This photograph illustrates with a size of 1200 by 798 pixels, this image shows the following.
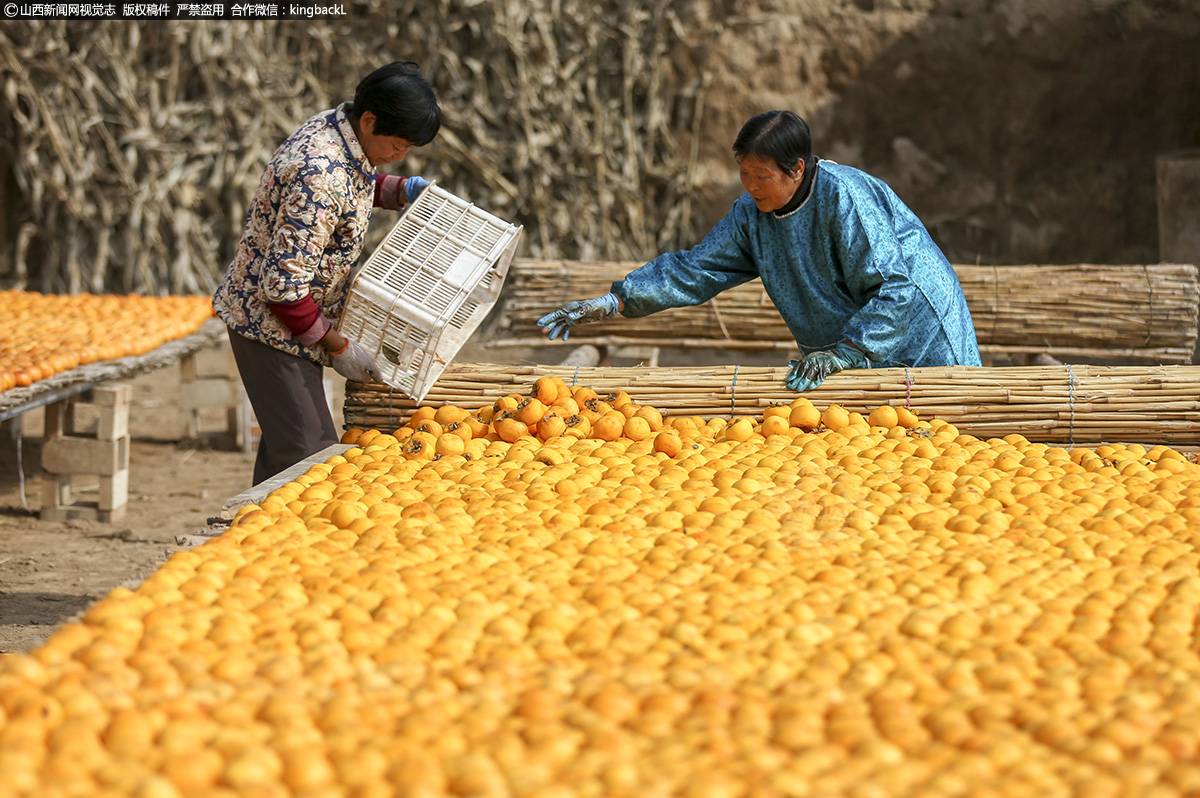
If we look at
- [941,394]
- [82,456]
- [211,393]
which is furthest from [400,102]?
[211,393]

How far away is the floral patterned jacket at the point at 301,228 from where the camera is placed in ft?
11.0

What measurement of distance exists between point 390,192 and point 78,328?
9.56 ft

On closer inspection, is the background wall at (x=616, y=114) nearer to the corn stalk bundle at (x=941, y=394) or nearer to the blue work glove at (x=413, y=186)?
the blue work glove at (x=413, y=186)

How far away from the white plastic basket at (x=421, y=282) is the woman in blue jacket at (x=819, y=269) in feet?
1.83

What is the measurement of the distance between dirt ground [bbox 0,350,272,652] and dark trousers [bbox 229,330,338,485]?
1.23 ft

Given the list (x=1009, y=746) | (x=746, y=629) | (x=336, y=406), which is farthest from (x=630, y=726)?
(x=336, y=406)

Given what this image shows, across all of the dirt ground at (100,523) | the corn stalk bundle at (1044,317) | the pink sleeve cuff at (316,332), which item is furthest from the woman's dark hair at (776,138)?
the corn stalk bundle at (1044,317)

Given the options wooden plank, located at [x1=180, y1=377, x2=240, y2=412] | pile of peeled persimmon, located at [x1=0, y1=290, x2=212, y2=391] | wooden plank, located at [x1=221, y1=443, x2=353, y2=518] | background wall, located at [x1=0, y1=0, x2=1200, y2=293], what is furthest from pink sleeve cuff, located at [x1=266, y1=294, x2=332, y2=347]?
background wall, located at [x1=0, y1=0, x2=1200, y2=293]

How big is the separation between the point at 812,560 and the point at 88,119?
318 inches

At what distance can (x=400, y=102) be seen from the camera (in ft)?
10.7

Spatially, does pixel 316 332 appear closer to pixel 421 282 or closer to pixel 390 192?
pixel 421 282

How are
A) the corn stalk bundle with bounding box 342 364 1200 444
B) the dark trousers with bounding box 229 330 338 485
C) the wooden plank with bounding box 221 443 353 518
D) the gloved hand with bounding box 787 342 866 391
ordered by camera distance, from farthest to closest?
1. the dark trousers with bounding box 229 330 338 485
2. the gloved hand with bounding box 787 342 866 391
3. the corn stalk bundle with bounding box 342 364 1200 444
4. the wooden plank with bounding box 221 443 353 518

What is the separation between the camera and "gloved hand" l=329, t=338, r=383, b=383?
3.39 m

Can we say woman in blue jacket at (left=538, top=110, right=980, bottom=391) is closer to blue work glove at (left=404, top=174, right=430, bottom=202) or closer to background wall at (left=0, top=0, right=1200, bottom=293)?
blue work glove at (left=404, top=174, right=430, bottom=202)
